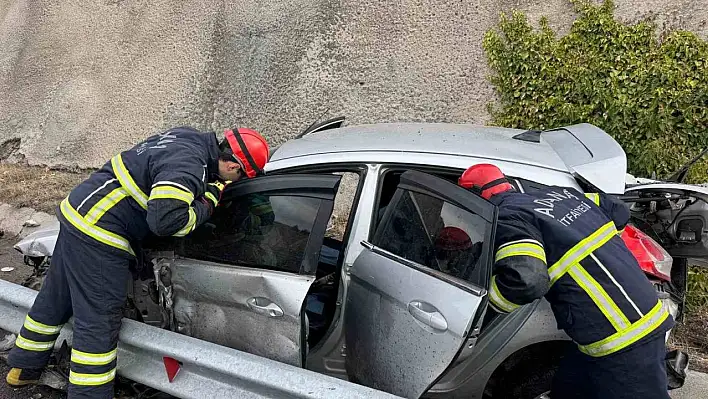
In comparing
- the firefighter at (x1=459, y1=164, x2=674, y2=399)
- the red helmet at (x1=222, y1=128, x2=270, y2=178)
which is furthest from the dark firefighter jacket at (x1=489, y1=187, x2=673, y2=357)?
the red helmet at (x1=222, y1=128, x2=270, y2=178)

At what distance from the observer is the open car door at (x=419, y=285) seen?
89.5 inches

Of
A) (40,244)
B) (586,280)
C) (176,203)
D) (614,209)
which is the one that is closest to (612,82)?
(614,209)

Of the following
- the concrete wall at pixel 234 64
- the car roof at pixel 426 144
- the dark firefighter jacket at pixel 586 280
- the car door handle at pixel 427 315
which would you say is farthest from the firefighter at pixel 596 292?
the concrete wall at pixel 234 64

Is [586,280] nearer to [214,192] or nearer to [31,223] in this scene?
[214,192]

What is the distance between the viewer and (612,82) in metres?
5.10

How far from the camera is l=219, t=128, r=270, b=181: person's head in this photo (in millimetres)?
2967

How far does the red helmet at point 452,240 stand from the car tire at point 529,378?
0.81 meters

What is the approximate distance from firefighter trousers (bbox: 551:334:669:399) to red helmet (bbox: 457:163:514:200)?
2.60 ft

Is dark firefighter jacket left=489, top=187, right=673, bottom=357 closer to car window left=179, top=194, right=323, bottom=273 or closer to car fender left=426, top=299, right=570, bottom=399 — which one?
car fender left=426, top=299, right=570, bottom=399

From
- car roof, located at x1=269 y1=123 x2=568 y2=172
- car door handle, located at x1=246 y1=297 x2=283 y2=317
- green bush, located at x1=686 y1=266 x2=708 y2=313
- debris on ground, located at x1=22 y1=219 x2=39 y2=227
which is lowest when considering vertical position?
debris on ground, located at x1=22 y1=219 x2=39 y2=227

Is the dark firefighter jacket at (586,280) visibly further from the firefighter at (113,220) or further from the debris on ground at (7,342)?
the debris on ground at (7,342)

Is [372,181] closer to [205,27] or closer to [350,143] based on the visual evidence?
[350,143]

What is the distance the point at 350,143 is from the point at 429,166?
479 millimetres

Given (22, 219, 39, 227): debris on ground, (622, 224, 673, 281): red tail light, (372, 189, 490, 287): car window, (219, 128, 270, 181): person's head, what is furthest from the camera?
(22, 219, 39, 227): debris on ground
